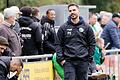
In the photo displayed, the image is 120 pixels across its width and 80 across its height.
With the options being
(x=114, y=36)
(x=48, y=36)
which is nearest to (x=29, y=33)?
(x=48, y=36)

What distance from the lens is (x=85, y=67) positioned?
1072 centimetres

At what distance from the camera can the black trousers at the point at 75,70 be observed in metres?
10.6

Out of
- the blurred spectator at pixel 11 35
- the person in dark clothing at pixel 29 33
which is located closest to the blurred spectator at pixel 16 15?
the blurred spectator at pixel 11 35

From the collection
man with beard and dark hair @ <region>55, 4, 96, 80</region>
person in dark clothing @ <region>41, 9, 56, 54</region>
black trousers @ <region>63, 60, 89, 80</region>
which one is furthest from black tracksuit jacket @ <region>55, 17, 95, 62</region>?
person in dark clothing @ <region>41, 9, 56, 54</region>

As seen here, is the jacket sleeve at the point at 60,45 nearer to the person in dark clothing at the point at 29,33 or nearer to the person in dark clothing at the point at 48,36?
the person in dark clothing at the point at 29,33

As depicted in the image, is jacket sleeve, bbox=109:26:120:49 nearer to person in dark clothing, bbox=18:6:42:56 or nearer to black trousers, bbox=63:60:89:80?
person in dark clothing, bbox=18:6:42:56

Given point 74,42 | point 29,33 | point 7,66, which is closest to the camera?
point 7,66

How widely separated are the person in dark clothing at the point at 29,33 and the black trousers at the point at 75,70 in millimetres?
1134

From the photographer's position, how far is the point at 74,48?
10.6 m

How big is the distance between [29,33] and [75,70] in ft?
4.84

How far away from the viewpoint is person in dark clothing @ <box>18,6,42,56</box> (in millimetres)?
11441

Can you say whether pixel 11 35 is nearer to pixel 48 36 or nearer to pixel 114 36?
pixel 48 36

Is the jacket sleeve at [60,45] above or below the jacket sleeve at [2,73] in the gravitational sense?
below

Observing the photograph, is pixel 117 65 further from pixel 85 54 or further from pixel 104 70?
pixel 85 54
